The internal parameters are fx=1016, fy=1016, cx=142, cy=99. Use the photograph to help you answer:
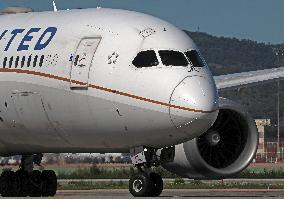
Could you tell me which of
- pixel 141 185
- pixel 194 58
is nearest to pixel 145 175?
pixel 141 185

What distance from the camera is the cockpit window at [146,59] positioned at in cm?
2578

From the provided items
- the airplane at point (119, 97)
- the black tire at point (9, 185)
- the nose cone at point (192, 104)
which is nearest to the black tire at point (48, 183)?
the black tire at point (9, 185)

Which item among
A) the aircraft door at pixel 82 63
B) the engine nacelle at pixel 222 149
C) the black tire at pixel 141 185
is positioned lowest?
the black tire at pixel 141 185

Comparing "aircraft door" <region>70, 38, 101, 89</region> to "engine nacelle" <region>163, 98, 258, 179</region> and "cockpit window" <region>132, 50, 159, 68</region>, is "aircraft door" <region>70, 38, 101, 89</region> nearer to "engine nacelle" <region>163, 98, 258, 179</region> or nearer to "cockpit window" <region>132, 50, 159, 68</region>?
"cockpit window" <region>132, 50, 159, 68</region>

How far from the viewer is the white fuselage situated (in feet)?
82.5

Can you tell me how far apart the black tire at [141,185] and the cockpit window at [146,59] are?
2.87 metres

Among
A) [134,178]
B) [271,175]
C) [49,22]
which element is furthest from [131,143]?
[271,175]

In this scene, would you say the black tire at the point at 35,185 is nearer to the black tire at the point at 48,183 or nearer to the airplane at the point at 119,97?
the black tire at the point at 48,183

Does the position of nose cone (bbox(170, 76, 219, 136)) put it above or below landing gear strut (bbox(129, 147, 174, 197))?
above

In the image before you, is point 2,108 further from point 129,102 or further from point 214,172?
point 214,172


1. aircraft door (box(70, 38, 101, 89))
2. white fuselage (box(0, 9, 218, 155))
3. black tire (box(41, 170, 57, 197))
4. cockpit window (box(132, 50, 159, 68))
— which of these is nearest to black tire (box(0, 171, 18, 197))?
black tire (box(41, 170, 57, 197))

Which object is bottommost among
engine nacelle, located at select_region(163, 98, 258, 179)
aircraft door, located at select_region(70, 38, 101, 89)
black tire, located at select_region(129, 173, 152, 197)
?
black tire, located at select_region(129, 173, 152, 197)

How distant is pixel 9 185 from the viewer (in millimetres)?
30938

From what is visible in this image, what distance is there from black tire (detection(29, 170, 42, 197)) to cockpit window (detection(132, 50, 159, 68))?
6.88m
